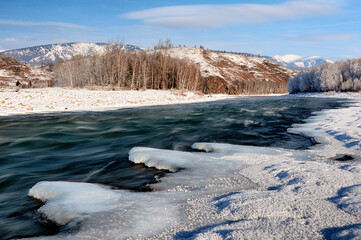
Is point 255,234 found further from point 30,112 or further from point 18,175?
point 30,112

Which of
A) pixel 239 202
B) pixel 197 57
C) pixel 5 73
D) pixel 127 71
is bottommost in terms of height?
pixel 239 202

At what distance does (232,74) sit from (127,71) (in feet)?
353

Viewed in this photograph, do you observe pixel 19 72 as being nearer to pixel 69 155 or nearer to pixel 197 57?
pixel 197 57

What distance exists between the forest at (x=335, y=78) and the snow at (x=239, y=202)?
55.4 meters

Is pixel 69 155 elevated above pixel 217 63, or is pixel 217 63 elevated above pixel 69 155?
pixel 217 63

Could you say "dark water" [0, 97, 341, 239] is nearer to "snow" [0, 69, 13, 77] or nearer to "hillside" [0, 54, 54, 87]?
"hillside" [0, 54, 54, 87]

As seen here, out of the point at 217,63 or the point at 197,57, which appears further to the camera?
the point at 217,63

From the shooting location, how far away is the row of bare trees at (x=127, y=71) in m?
58.9

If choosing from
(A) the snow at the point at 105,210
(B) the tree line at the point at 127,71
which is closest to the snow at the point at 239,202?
(A) the snow at the point at 105,210

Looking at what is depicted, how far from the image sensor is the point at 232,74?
157 meters

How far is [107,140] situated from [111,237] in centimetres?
783

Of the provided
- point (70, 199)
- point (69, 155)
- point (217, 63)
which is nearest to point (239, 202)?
point (70, 199)

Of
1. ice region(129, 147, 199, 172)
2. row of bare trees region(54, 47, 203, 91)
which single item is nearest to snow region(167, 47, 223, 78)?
row of bare trees region(54, 47, 203, 91)

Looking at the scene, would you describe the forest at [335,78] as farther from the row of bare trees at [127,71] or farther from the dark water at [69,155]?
the dark water at [69,155]
